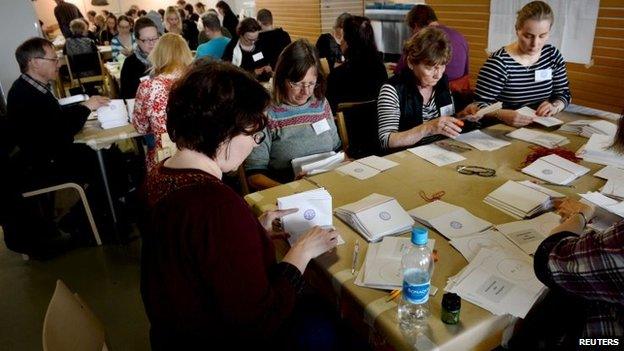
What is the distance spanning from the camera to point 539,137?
7.72ft

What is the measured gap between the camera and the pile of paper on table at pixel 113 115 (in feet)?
10.6

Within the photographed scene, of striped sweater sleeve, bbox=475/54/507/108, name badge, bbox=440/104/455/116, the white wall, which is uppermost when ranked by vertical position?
the white wall

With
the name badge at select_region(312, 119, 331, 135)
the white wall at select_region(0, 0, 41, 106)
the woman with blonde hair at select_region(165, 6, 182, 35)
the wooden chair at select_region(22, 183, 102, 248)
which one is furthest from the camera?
the woman with blonde hair at select_region(165, 6, 182, 35)

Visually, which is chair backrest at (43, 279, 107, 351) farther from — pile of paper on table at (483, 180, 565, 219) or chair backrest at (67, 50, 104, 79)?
chair backrest at (67, 50, 104, 79)

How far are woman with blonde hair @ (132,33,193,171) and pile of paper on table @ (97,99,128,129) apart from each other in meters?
0.23

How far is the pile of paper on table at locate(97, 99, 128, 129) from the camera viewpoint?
127 inches

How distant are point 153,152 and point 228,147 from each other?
207cm

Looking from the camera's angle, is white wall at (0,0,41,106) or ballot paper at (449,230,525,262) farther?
white wall at (0,0,41,106)

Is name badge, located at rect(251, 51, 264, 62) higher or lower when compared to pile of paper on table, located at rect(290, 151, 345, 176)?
higher

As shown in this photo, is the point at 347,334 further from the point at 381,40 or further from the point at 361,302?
the point at 381,40

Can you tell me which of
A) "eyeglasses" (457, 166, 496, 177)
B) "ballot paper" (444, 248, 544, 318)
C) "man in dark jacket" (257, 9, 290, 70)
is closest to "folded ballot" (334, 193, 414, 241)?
"ballot paper" (444, 248, 544, 318)

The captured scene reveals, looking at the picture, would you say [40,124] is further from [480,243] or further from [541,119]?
[541,119]

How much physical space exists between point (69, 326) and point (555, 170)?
1967 millimetres

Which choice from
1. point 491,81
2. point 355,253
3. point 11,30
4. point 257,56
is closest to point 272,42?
point 257,56
